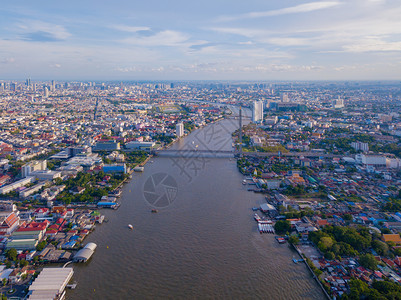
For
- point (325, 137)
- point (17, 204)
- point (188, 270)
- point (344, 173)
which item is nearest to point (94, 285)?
point (188, 270)

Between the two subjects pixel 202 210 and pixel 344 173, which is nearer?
pixel 202 210

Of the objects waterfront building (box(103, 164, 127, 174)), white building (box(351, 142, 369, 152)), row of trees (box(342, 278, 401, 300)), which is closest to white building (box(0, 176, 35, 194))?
waterfront building (box(103, 164, 127, 174))

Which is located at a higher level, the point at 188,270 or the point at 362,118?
the point at 362,118

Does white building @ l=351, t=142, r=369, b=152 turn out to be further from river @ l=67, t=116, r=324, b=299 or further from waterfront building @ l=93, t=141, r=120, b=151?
waterfront building @ l=93, t=141, r=120, b=151

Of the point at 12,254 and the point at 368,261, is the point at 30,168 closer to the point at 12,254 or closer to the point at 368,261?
the point at 12,254

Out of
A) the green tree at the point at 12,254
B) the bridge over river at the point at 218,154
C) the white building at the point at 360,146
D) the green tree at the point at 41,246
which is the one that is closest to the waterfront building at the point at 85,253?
the green tree at the point at 41,246

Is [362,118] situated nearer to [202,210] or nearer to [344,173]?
[344,173]

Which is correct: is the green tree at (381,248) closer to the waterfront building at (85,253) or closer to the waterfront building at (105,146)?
the waterfront building at (85,253)

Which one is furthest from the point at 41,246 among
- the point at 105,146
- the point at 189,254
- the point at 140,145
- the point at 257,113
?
the point at 257,113
